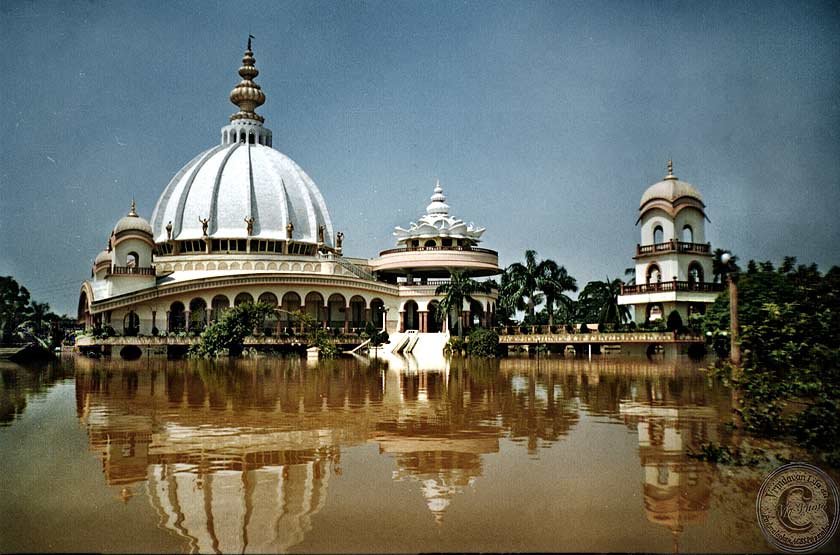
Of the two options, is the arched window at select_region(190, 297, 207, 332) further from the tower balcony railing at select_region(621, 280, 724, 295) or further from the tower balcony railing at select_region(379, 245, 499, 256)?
the tower balcony railing at select_region(621, 280, 724, 295)

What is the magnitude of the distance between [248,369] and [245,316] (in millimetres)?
12902

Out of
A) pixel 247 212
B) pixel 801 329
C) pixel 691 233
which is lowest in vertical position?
pixel 801 329

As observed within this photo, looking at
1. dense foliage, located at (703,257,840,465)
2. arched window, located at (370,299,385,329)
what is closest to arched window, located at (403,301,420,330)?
arched window, located at (370,299,385,329)

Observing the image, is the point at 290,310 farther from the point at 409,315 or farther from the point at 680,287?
the point at 680,287

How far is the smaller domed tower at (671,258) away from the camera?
4131 cm

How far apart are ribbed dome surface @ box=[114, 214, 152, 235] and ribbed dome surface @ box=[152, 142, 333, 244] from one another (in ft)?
17.2

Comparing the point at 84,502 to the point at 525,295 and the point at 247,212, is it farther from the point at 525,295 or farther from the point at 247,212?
the point at 247,212

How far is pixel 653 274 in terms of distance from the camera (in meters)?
45.8

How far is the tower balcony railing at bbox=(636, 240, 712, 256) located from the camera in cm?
4207

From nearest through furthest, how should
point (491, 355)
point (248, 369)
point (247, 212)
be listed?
point (248, 369), point (491, 355), point (247, 212)

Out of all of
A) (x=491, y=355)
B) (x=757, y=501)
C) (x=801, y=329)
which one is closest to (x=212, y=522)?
(x=757, y=501)

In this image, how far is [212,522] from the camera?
6410 mm

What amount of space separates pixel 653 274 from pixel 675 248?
4.04m

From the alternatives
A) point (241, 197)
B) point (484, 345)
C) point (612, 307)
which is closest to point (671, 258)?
point (612, 307)
